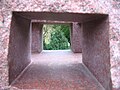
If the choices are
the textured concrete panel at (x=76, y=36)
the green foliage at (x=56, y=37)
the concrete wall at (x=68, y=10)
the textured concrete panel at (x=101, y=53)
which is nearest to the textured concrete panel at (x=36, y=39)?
the textured concrete panel at (x=76, y=36)

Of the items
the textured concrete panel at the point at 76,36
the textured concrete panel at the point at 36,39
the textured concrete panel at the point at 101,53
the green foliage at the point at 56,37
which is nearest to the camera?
the textured concrete panel at the point at 101,53

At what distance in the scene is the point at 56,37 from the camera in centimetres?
1662

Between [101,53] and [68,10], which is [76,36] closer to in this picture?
[101,53]

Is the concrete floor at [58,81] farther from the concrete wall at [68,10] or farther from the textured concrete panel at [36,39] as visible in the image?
the textured concrete panel at [36,39]

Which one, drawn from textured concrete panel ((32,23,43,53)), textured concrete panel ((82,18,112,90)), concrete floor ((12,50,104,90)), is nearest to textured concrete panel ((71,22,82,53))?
textured concrete panel ((32,23,43,53))

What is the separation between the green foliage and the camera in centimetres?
1600

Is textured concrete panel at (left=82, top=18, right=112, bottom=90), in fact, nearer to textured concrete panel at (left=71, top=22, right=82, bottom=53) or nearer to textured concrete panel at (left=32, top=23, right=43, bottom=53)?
textured concrete panel at (left=71, top=22, right=82, bottom=53)

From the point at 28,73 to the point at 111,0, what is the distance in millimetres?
2269

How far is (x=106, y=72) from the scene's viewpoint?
9.36 ft

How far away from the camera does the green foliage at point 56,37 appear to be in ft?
52.5

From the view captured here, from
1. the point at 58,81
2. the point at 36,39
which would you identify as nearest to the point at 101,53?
the point at 58,81

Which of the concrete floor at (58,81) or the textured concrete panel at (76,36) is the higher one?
the textured concrete panel at (76,36)

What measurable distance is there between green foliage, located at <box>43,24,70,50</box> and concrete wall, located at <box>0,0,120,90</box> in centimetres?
1305

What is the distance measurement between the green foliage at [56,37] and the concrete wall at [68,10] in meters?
13.1
